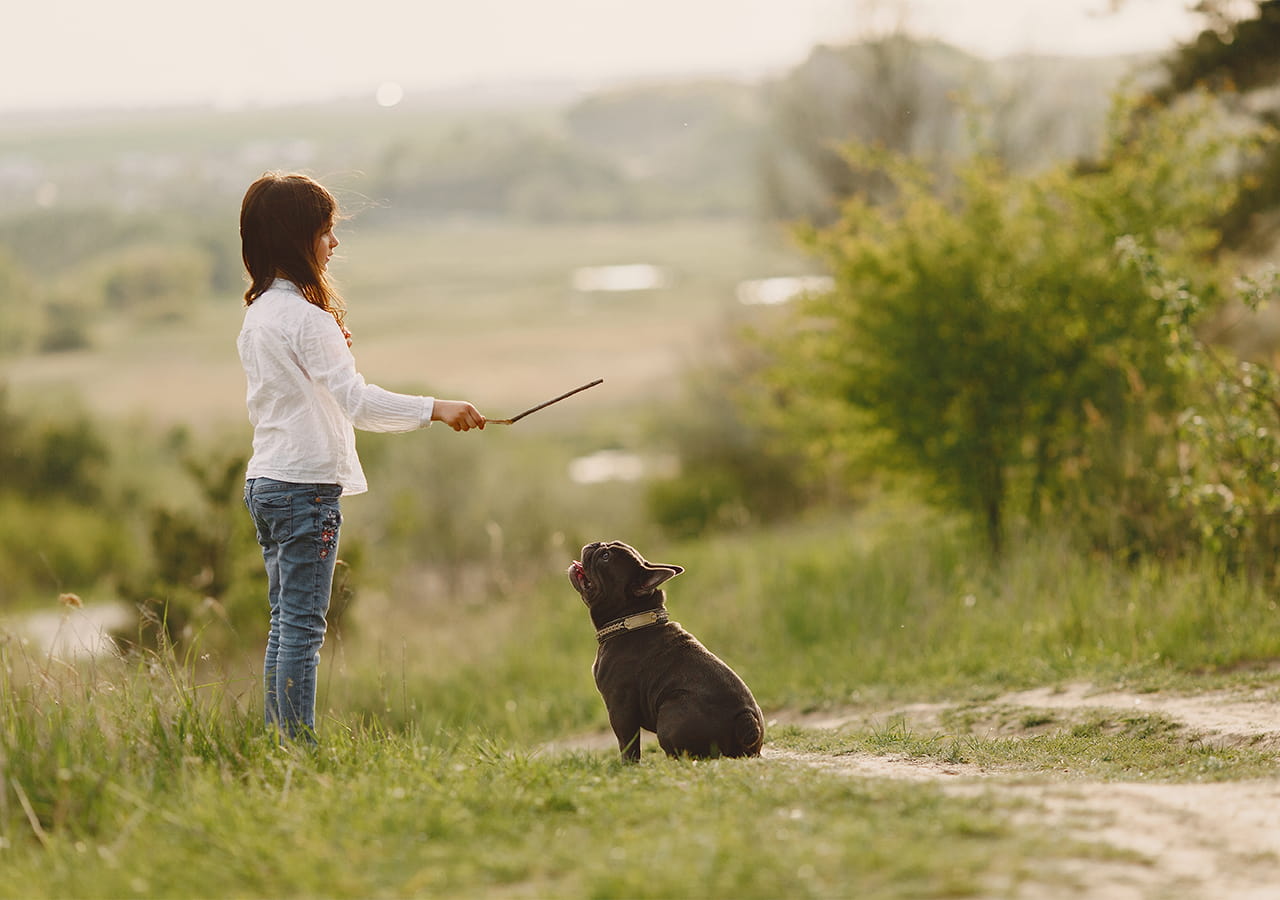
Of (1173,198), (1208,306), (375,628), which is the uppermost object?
(1173,198)

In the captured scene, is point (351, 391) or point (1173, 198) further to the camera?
point (1173, 198)

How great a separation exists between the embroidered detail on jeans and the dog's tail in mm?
1709

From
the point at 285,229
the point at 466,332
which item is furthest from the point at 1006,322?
the point at 466,332

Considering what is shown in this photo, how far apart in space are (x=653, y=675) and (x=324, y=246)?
84.1 inches

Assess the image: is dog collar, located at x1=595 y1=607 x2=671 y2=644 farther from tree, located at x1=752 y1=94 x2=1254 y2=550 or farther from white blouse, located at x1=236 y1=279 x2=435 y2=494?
tree, located at x1=752 y1=94 x2=1254 y2=550

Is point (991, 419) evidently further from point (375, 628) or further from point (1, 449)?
point (1, 449)

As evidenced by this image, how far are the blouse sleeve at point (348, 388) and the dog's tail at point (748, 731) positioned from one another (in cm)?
167

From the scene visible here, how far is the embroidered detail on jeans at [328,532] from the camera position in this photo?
483 cm

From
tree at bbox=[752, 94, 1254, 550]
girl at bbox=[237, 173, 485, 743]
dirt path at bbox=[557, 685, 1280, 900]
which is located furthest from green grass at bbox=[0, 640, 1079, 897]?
tree at bbox=[752, 94, 1254, 550]

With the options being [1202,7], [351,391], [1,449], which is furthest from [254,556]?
[1,449]

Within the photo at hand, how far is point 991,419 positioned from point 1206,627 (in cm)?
381

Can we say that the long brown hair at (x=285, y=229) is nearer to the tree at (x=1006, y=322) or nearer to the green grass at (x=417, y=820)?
the green grass at (x=417, y=820)

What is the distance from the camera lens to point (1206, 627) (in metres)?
7.88

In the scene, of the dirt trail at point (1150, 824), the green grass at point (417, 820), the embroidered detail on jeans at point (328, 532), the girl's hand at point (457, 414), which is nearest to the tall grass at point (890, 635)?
the embroidered detail on jeans at point (328, 532)
